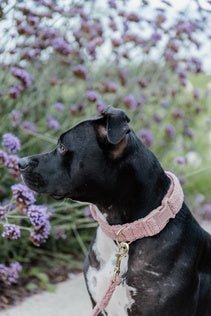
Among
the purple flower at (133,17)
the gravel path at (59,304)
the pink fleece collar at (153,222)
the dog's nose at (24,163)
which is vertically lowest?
the gravel path at (59,304)

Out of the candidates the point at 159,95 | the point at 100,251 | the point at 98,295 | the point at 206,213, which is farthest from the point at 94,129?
the point at 206,213

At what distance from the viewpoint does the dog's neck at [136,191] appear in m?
1.81

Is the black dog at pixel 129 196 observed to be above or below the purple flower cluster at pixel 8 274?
above

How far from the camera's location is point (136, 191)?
5.99ft

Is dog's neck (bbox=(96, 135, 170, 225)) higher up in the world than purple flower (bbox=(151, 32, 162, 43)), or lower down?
→ higher up

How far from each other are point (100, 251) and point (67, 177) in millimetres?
421

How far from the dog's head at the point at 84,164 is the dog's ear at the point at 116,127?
6 centimetres

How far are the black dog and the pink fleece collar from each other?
0.04 meters

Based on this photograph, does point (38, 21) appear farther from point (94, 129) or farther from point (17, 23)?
point (94, 129)

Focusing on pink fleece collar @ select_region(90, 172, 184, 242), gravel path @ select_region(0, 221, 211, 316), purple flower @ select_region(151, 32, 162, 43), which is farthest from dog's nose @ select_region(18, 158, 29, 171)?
purple flower @ select_region(151, 32, 162, 43)

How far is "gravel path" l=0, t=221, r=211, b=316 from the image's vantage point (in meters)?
2.71

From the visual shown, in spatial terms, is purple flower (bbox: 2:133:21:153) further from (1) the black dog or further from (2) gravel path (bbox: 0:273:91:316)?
(2) gravel path (bbox: 0:273:91:316)

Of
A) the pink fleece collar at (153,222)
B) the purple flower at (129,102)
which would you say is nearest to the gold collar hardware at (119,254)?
the pink fleece collar at (153,222)

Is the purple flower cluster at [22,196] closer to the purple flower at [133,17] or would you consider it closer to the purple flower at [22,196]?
the purple flower at [22,196]
